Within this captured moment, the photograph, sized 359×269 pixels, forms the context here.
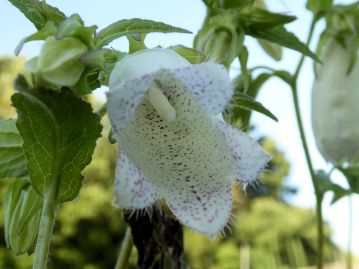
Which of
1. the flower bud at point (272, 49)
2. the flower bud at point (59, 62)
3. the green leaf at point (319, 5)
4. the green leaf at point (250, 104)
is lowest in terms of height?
the flower bud at point (272, 49)

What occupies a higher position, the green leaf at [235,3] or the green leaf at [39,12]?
the green leaf at [39,12]

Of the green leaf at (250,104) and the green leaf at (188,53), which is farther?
the green leaf at (250,104)

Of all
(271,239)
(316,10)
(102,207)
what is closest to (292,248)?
(271,239)

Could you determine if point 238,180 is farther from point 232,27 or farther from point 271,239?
point 271,239

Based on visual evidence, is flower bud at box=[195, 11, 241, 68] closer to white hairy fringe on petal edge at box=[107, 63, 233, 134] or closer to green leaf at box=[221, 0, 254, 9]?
green leaf at box=[221, 0, 254, 9]

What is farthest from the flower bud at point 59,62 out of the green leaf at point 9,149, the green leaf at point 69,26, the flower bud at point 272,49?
the flower bud at point 272,49

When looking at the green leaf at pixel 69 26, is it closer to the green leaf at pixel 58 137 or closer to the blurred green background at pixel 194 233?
the green leaf at pixel 58 137

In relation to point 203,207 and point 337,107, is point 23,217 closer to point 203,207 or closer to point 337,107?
point 203,207

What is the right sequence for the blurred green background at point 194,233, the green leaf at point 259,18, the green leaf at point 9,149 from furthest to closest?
1. the blurred green background at point 194,233
2. the green leaf at point 259,18
3. the green leaf at point 9,149
